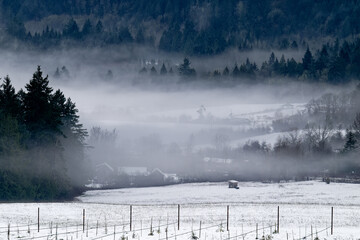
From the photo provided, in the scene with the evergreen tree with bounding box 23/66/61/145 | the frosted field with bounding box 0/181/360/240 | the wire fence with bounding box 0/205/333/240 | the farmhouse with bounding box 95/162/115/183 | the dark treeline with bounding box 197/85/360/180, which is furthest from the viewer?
the farmhouse with bounding box 95/162/115/183

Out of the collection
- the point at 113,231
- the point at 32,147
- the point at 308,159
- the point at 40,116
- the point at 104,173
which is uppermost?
the point at 40,116

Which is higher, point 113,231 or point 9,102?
point 9,102

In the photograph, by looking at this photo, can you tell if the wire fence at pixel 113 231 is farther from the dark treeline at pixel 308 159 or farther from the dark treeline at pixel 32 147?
the dark treeline at pixel 308 159

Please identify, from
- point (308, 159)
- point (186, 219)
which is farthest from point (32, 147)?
point (308, 159)

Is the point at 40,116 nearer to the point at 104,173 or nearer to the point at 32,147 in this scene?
the point at 32,147

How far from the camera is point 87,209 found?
6353 centimetres

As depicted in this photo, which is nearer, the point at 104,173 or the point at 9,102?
the point at 9,102

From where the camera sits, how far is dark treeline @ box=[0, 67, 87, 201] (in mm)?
89188

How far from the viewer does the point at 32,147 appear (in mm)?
99125

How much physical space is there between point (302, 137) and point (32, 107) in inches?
4622

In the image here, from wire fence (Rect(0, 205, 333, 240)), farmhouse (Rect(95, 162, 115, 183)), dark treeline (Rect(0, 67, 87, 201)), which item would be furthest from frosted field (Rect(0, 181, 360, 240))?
farmhouse (Rect(95, 162, 115, 183))

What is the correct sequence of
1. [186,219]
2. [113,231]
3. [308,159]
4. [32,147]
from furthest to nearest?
[308,159]
[32,147]
[186,219]
[113,231]

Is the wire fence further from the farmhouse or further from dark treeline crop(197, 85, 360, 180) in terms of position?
the farmhouse

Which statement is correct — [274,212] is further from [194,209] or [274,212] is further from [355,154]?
[355,154]
